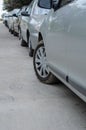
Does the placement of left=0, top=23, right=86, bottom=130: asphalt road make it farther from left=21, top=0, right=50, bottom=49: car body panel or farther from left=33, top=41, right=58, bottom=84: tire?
left=21, top=0, right=50, bottom=49: car body panel

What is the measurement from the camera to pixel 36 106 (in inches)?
194

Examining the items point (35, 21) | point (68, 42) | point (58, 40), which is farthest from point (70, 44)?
point (35, 21)

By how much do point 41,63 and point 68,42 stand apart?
2103mm

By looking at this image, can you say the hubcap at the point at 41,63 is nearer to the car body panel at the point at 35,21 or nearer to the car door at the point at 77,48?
the car body panel at the point at 35,21

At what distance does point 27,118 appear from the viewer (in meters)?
4.45

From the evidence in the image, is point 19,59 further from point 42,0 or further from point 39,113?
point 39,113

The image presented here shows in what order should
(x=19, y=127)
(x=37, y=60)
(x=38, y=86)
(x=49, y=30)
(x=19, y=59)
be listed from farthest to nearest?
(x=19, y=59) < (x=37, y=60) < (x=38, y=86) < (x=49, y=30) < (x=19, y=127)

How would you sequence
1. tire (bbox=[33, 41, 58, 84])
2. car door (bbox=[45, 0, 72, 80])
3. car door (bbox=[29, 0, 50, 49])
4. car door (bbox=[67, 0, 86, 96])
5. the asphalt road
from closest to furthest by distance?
car door (bbox=[67, 0, 86, 96]) → the asphalt road → car door (bbox=[45, 0, 72, 80]) → tire (bbox=[33, 41, 58, 84]) → car door (bbox=[29, 0, 50, 49])

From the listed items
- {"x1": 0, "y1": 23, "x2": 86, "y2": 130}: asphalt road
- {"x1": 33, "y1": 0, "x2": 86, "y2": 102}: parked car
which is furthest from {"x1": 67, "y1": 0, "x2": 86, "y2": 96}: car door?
{"x1": 0, "y1": 23, "x2": 86, "y2": 130}: asphalt road

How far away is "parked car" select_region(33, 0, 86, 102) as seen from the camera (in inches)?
156

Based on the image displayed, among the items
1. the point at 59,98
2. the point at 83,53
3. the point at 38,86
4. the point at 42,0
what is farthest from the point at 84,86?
the point at 42,0

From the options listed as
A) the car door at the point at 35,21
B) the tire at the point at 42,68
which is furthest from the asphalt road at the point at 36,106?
the car door at the point at 35,21

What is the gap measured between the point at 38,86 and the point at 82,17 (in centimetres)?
239

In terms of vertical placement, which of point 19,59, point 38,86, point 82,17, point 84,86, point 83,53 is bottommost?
point 19,59
